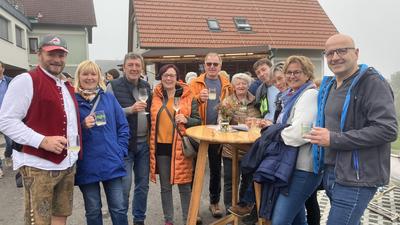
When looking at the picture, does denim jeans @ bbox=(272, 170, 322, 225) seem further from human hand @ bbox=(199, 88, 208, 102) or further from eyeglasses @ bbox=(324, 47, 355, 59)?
human hand @ bbox=(199, 88, 208, 102)

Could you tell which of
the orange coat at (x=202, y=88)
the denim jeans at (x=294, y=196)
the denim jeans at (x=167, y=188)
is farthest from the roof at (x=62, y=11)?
the denim jeans at (x=294, y=196)

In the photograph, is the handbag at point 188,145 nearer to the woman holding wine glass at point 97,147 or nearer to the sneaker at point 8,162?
the woman holding wine glass at point 97,147

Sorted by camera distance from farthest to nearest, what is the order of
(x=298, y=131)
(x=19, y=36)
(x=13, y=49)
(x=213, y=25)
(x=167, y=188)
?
(x=19, y=36), (x=13, y=49), (x=213, y=25), (x=167, y=188), (x=298, y=131)

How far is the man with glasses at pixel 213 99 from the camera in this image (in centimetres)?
389

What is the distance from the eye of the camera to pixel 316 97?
2.36 m

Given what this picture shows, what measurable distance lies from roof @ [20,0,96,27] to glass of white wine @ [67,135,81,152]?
21.7 metres

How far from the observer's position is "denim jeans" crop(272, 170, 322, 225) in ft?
8.01

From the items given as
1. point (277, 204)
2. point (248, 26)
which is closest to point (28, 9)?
point (248, 26)

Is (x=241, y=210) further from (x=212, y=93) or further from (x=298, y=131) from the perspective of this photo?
(x=298, y=131)

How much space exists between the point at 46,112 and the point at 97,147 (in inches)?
22.2

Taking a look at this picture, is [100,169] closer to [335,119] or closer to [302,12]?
[335,119]

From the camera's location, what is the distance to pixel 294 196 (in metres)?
2.48

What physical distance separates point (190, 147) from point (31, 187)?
1.51m

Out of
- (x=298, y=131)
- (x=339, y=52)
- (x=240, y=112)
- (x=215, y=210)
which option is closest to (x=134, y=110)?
(x=240, y=112)
